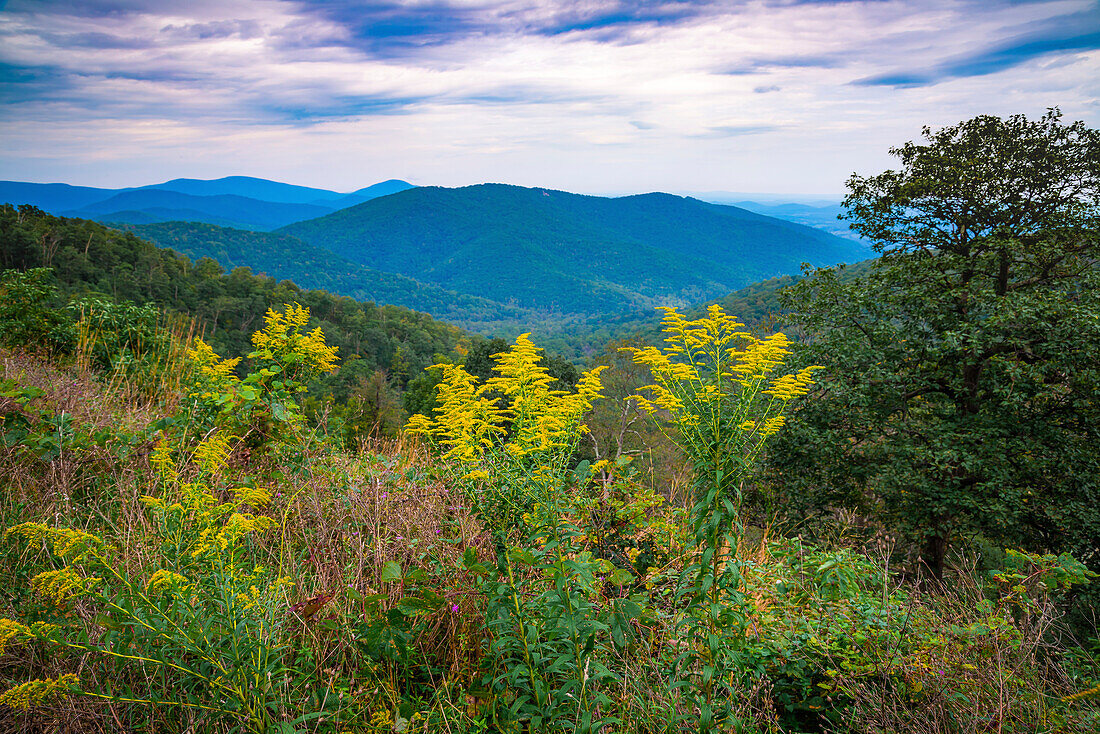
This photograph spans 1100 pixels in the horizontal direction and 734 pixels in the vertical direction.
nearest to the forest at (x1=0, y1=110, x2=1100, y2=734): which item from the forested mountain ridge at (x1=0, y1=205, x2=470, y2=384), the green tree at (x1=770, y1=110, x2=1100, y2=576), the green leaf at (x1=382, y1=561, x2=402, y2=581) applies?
the green leaf at (x1=382, y1=561, x2=402, y2=581)

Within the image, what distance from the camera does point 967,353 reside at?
8805mm

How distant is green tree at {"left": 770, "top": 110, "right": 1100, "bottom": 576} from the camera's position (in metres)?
7.57

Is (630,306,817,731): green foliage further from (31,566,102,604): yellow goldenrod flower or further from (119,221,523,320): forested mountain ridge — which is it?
(119,221,523,320): forested mountain ridge

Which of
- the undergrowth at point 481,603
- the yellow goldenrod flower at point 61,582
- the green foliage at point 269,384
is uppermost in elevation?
the green foliage at point 269,384

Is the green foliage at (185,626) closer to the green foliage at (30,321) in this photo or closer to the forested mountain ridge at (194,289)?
the green foliage at (30,321)

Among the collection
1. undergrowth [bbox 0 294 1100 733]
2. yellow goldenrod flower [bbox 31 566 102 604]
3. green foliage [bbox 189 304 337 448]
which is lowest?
undergrowth [bbox 0 294 1100 733]

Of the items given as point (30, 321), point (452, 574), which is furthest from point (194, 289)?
point (452, 574)

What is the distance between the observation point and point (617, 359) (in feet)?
166

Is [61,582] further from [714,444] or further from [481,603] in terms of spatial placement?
[714,444]

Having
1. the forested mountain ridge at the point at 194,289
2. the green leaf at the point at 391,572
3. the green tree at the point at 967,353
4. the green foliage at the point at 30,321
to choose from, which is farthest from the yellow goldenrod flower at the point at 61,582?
the forested mountain ridge at the point at 194,289

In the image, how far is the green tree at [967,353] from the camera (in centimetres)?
757

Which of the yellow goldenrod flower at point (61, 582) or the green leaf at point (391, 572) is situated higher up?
the yellow goldenrod flower at point (61, 582)

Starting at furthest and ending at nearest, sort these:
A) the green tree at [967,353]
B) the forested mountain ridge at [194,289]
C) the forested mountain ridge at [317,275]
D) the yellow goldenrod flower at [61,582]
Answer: the forested mountain ridge at [317,275] < the forested mountain ridge at [194,289] < the green tree at [967,353] < the yellow goldenrod flower at [61,582]

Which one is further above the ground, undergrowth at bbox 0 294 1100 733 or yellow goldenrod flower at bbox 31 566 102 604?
yellow goldenrod flower at bbox 31 566 102 604
